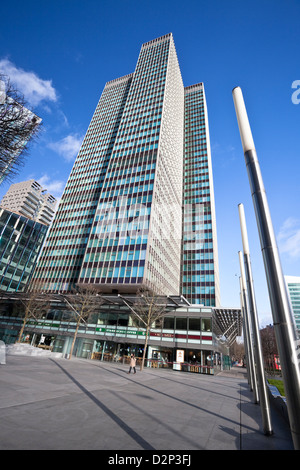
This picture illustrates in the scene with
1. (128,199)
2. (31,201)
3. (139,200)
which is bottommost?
(139,200)

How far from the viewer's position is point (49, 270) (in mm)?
71938

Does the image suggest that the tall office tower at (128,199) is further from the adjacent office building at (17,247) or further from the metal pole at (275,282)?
the metal pole at (275,282)

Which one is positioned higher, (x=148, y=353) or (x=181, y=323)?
(x=181, y=323)

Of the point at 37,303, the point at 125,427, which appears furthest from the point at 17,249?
the point at 125,427

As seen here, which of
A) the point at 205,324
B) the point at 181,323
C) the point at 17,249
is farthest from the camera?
the point at 17,249

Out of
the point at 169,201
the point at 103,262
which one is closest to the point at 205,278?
the point at 169,201

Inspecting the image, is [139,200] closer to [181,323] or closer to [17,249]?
[181,323]

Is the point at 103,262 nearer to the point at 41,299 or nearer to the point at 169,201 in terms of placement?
the point at 41,299

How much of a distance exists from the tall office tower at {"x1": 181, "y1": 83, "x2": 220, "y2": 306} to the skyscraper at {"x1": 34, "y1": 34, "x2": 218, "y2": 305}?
1.17ft

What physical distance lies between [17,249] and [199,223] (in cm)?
6695

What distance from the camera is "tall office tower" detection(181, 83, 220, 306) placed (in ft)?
249

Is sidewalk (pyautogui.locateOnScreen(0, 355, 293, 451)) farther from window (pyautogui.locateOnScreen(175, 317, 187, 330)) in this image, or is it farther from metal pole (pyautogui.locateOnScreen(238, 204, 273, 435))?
window (pyautogui.locateOnScreen(175, 317, 187, 330))

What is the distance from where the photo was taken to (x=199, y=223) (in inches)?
3285
